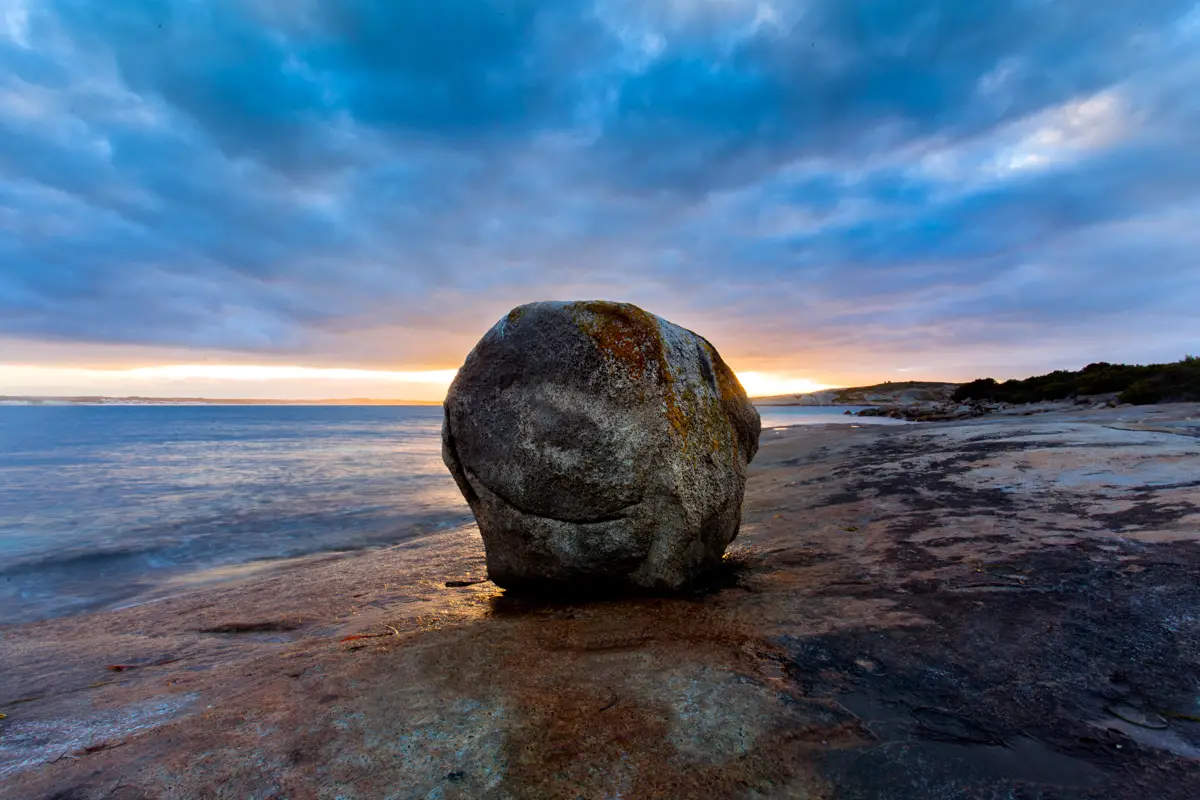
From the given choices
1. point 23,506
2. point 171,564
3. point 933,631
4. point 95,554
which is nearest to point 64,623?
point 171,564

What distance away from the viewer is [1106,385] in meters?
33.8

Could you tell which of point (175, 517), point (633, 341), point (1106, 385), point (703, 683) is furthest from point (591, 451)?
point (1106, 385)

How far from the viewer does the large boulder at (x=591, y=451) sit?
472 cm

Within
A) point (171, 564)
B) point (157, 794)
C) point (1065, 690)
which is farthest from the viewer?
point (171, 564)

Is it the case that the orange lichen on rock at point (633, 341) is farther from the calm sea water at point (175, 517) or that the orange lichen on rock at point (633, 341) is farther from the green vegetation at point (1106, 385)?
the green vegetation at point (1106, 385)

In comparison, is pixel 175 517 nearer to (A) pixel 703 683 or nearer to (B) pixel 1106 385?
(A) pixel 703 683

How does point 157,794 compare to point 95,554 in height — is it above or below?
above

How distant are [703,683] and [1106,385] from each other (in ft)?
140

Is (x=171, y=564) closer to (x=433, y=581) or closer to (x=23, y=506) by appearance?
(x=433, y=581)

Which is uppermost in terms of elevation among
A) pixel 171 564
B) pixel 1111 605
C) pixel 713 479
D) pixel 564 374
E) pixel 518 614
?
pixel 564 374

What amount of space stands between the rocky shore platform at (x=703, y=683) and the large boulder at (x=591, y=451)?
0.39 m

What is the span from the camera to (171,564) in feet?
31.4

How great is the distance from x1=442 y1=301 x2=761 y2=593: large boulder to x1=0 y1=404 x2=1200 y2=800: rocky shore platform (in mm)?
392

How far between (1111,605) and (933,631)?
1.18 metres
